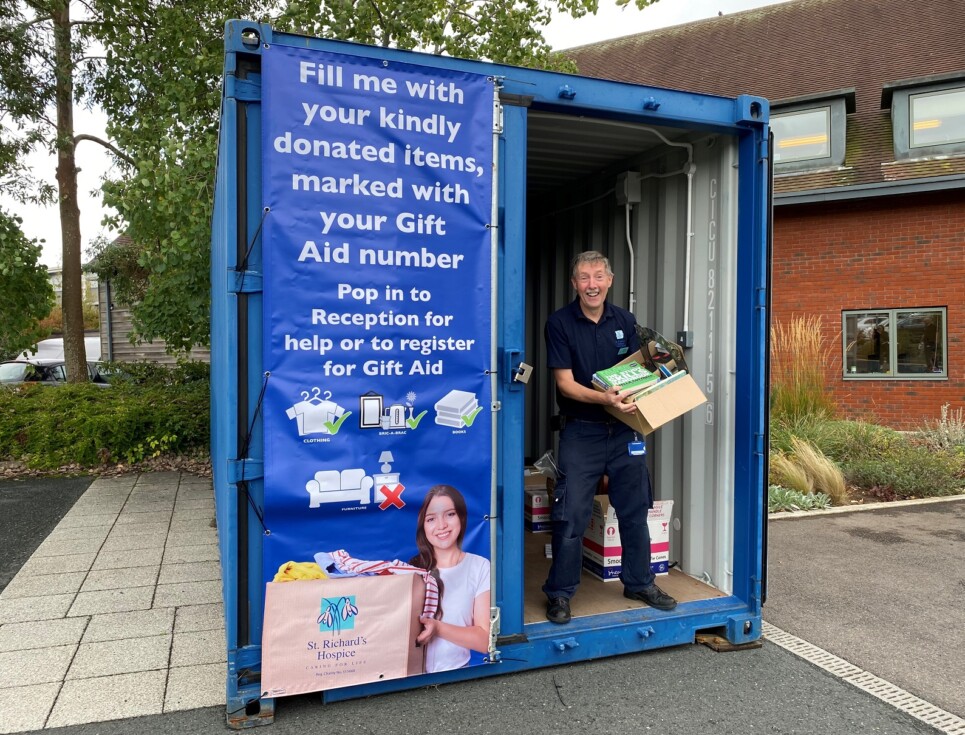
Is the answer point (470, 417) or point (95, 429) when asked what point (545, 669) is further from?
point (95, 429)

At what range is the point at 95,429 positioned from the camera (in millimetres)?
8844

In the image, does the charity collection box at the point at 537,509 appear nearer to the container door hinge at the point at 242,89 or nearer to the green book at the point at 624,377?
the green book at the point at 624,377

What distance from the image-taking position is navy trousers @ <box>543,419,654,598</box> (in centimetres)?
394

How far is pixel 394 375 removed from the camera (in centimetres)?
323

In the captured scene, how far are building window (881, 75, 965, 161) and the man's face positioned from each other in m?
11.6

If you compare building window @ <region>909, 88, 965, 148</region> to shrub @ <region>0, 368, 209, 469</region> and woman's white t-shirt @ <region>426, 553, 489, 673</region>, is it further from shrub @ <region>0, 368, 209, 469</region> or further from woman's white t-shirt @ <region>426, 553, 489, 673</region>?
woman's white t-shirt @ <region>426, 553, 489, 673</region>

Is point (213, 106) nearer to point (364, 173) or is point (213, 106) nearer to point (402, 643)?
point (364, 173)

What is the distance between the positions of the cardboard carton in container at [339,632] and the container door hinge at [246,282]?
4.09ft

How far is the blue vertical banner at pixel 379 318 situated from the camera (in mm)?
3062

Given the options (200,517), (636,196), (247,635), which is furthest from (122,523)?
(636,196)

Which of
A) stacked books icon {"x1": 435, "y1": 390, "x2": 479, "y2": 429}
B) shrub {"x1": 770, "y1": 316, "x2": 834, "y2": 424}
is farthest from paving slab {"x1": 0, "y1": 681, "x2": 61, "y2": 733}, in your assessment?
shrub {"x1": 770, "y1": 316, "x2": 834, "y2": 424}

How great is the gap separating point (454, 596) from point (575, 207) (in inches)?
145

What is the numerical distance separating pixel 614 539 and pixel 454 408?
1788 millimetres

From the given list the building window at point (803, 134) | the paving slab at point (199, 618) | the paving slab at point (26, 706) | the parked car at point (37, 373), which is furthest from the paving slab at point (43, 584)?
the building window at point (803, 134)
